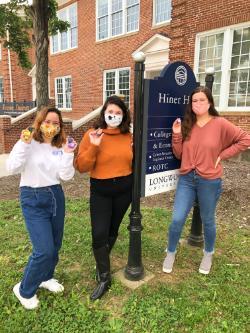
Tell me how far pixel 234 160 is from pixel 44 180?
7.60m

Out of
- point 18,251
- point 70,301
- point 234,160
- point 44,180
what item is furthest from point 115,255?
point 234,160

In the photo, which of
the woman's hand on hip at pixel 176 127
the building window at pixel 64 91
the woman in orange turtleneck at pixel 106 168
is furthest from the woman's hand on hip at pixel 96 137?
the building window at pixel 64 91

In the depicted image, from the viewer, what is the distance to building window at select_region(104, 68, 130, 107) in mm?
15547

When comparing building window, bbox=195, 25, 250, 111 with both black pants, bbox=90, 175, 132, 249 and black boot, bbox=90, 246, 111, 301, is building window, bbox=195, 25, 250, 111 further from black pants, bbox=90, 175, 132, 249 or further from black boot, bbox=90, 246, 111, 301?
black boot, bbox=90, 246, 111, 301

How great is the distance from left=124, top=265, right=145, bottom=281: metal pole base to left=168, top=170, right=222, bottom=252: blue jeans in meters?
0.47

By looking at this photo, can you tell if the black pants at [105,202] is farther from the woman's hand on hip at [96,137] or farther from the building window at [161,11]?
the building window at [161,11]

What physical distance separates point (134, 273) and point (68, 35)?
1868 centimetres

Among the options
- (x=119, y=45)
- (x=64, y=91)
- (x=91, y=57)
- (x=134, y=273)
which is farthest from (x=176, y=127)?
(x=64, y=91)

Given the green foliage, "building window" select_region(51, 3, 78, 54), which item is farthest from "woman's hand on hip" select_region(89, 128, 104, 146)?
"building window" select_region(51, 3, 78, 54)

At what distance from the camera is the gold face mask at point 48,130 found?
→ 2545 millimetres

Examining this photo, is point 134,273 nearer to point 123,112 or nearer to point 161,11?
point 123,112

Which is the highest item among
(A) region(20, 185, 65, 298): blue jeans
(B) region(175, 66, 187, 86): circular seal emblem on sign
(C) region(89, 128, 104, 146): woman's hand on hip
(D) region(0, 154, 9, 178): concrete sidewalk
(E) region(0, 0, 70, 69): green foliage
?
(E) region(0, 0, 70, 69): green foliage

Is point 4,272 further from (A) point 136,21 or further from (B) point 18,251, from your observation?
(A) point 136,21

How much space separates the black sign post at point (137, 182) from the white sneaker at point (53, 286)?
67 centimetres
